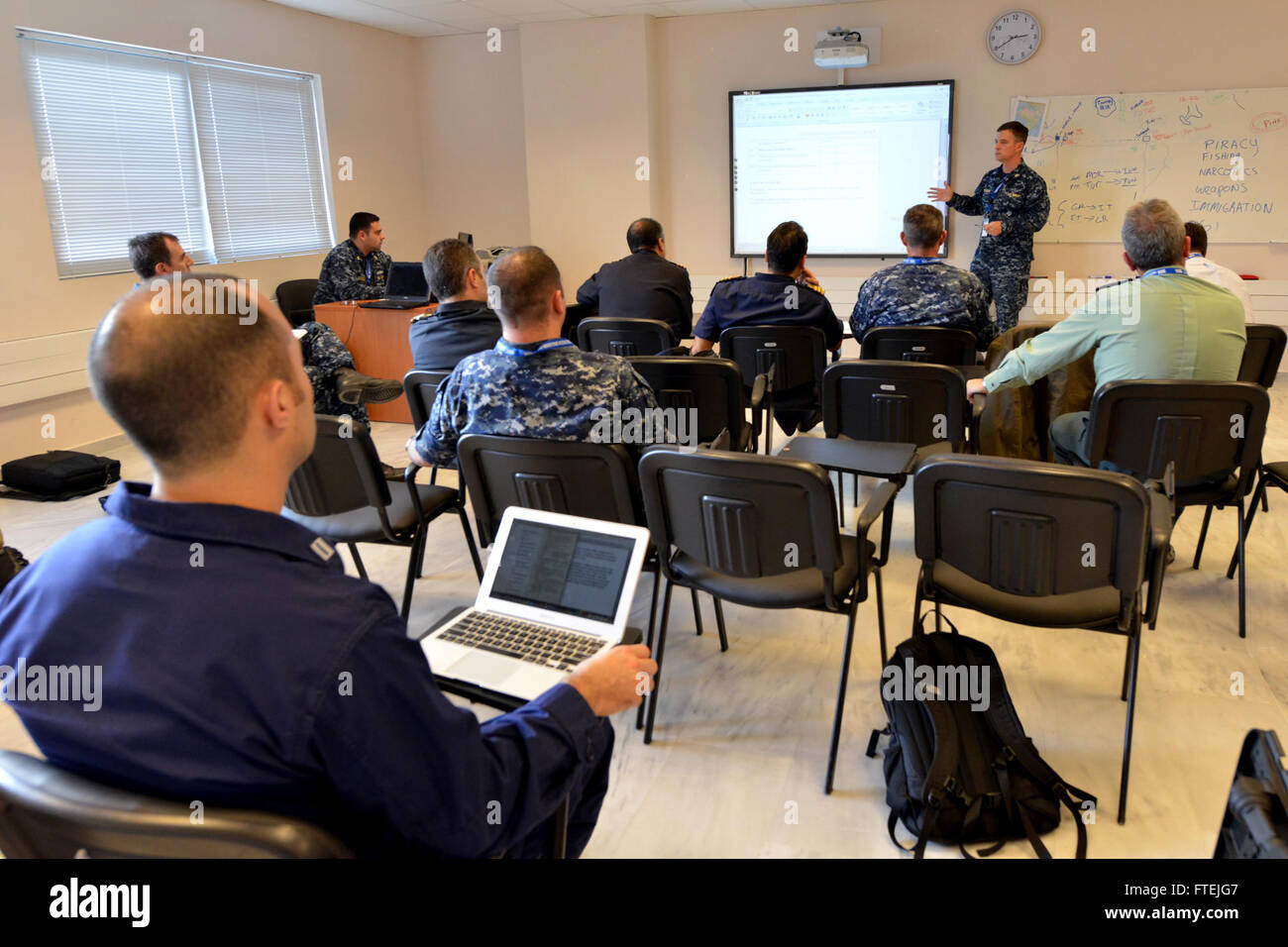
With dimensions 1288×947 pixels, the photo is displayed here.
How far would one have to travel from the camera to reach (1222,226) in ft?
19.6

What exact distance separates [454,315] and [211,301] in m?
2.82

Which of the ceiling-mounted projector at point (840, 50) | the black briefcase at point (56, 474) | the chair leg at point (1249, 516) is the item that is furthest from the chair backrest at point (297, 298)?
the chair leg at point (1249, 516)

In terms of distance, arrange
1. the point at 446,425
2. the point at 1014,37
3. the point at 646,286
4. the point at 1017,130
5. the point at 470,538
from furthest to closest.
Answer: the point at 1014,37, the point at 1017,130, the point at 646,286, the point at 470,538, the point at 446,425

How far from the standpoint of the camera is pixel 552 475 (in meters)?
2.38

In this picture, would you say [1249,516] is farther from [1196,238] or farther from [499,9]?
[499,9]

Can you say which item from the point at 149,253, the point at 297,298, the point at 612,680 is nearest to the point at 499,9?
the point at 297,298

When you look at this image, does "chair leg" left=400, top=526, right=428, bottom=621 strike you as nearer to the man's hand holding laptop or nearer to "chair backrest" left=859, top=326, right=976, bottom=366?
the man's hand holding laptop

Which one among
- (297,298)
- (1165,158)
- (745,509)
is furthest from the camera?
(297,298)

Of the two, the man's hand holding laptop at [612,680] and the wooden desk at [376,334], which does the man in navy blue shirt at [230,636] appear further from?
the wooden desk at [376,334]

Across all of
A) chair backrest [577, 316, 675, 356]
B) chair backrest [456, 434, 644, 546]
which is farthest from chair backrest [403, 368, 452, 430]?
chair backrest [456, 434, 644, 546]

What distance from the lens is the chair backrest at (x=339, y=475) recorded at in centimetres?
254

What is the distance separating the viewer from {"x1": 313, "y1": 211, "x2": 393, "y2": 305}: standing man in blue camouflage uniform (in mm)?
5957
